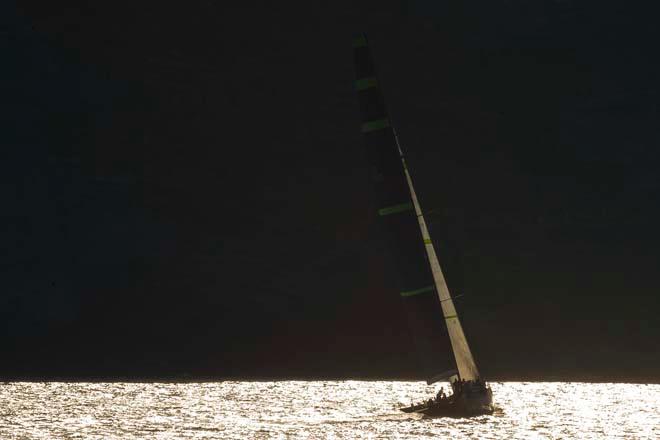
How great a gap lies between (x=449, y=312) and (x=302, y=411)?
29822 mm

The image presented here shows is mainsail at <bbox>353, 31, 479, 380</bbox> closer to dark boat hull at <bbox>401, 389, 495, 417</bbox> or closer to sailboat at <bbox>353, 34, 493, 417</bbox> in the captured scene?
sailboat at <bbox>353, 34, 493, 417</bbox>

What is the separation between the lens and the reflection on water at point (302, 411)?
6800 centimetres

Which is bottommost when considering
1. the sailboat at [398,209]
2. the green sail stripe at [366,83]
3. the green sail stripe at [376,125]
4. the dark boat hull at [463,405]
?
the dark boat hull at [463,405]

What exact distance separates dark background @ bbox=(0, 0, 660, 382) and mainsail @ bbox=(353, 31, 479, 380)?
85484 millimetres

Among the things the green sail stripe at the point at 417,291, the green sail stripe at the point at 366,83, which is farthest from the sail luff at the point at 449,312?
the green sail stripe at the point at 366,83

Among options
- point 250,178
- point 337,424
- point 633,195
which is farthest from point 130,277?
point 337,424

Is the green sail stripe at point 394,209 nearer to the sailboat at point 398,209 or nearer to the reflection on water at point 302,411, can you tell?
the sailboat at point 398,209

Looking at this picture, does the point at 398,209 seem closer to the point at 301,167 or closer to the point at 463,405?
the point at 463,405

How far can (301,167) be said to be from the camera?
155875mm

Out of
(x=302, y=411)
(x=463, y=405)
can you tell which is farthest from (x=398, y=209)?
(x=302, y=411)

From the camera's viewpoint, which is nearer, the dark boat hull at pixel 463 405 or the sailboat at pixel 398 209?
the sailboat at pixel 398 209

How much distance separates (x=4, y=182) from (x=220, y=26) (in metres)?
38.8

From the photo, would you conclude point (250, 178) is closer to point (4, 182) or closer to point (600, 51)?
point (4, 182)

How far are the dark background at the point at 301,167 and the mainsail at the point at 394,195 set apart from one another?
85484 mm
